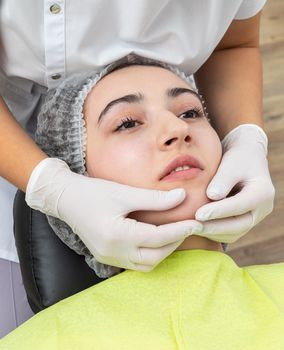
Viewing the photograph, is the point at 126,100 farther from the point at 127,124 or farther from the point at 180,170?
the point at 180,170

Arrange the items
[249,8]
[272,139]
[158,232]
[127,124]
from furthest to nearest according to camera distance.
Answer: [272,139] < [249,8] < [127,124] < [158,232]

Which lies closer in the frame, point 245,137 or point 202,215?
point 202,215

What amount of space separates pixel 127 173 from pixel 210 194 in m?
0.16

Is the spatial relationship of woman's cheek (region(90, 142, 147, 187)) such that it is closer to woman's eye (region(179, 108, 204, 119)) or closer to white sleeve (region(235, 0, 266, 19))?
woman's eye (region(179, 108, 204, 119))

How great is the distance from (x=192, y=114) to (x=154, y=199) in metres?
0.25

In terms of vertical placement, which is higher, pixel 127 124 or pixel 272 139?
pixel 127 124

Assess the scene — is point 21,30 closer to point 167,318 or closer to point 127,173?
point 127,173

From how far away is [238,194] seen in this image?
1231 millimetres

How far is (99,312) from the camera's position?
119 centimetres

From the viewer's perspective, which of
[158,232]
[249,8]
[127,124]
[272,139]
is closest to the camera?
[158,232]

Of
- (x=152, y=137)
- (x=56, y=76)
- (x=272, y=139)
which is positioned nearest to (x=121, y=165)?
(x=152, y=137)

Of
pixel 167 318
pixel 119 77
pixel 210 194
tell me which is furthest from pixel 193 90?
pixel 167 318

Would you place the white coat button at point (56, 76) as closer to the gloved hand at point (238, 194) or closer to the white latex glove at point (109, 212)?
the white latex glove at point (109, 212)

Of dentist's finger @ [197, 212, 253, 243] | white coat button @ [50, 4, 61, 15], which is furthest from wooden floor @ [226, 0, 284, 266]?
white coat button @ [50, 4, 61, 15]
